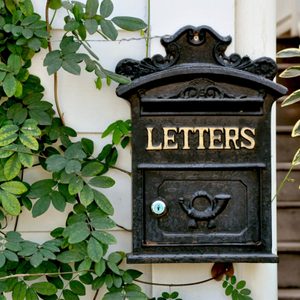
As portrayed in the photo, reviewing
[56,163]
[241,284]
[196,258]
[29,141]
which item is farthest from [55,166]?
[241,284]

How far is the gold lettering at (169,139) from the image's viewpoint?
2016 mm

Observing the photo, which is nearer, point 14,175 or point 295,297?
point 14,175

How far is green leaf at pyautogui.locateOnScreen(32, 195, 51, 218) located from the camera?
2.04m

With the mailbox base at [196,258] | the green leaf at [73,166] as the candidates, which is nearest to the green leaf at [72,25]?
the green leaf at [73,166]

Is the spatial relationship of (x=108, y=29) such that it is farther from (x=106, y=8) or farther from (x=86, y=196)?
(x=86, y=196)

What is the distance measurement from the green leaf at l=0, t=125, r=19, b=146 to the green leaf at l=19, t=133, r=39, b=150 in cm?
3

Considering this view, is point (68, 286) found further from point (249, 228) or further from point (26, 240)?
point (249, 228)

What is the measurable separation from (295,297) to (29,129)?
141 centimetres

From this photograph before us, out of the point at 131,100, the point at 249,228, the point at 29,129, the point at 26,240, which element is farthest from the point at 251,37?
the point at 26,240

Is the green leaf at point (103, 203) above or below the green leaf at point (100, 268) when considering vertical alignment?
above

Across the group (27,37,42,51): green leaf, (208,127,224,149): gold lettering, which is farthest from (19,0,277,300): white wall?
(208,127,224,149): gold lettering

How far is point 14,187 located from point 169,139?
523 millimetres

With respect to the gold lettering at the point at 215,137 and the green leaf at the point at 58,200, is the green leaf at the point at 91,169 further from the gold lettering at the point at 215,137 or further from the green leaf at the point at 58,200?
the gold lettering at the point at 215,137

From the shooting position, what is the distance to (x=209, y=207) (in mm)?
2020
